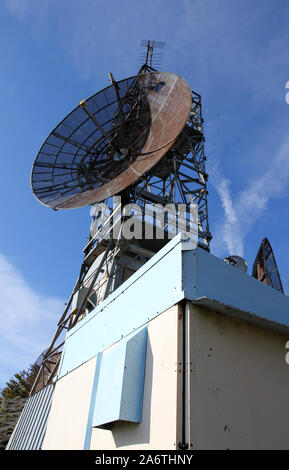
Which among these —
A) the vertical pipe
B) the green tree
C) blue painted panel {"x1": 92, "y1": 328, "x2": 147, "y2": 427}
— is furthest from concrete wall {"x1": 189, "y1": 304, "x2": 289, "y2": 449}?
the green tree

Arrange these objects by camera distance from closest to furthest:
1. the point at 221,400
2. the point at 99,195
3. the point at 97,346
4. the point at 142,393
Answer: the point at 221,400, the point at 142,393, the point at 97,346, the point at 99,195

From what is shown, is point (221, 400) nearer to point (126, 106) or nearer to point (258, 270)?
point (258, 270)

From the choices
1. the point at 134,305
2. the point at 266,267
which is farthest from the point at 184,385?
the point at 266,267

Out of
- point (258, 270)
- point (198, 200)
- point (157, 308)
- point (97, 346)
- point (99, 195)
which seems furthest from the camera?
point (198, 200)

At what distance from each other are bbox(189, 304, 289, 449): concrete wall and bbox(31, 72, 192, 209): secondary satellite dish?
347 inches

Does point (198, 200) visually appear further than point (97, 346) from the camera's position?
Yes

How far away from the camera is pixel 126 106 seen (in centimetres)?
1489

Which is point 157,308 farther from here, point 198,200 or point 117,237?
→ point 198,200

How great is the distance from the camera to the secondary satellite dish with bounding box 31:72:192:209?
14211 mm

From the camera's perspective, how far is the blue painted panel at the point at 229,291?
6.14 m

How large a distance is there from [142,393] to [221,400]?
1.32m

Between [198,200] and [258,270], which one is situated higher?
[198,200]
